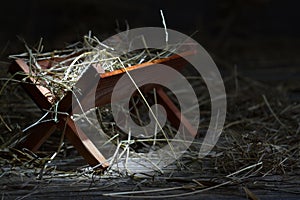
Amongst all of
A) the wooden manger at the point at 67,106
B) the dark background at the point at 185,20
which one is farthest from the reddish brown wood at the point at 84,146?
the dark background at the point at 185,20

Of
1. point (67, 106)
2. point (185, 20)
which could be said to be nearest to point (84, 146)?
point (67, 106)

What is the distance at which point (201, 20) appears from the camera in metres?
4.43

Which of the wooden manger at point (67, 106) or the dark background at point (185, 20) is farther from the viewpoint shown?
the dark background at point (185, 20)

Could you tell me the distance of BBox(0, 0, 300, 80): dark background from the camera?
4.23 metres

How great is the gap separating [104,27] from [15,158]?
288cm

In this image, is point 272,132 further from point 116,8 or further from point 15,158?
point 116,8

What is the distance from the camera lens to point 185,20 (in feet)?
15.1

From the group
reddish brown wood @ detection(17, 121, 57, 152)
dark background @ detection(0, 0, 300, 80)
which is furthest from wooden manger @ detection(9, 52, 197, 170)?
dark background @ detection(0, 0, 300, 80)

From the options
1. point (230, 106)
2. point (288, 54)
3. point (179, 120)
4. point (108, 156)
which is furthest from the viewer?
point (288, 54)

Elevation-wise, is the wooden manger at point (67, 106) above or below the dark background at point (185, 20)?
above

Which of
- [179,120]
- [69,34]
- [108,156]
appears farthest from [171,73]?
[69,34]

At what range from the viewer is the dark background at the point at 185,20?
4.23 m

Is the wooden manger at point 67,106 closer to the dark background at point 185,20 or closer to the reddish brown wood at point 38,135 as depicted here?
the reddish brown wood at point 38,135

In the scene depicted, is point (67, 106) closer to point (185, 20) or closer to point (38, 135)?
point (38, 135)
